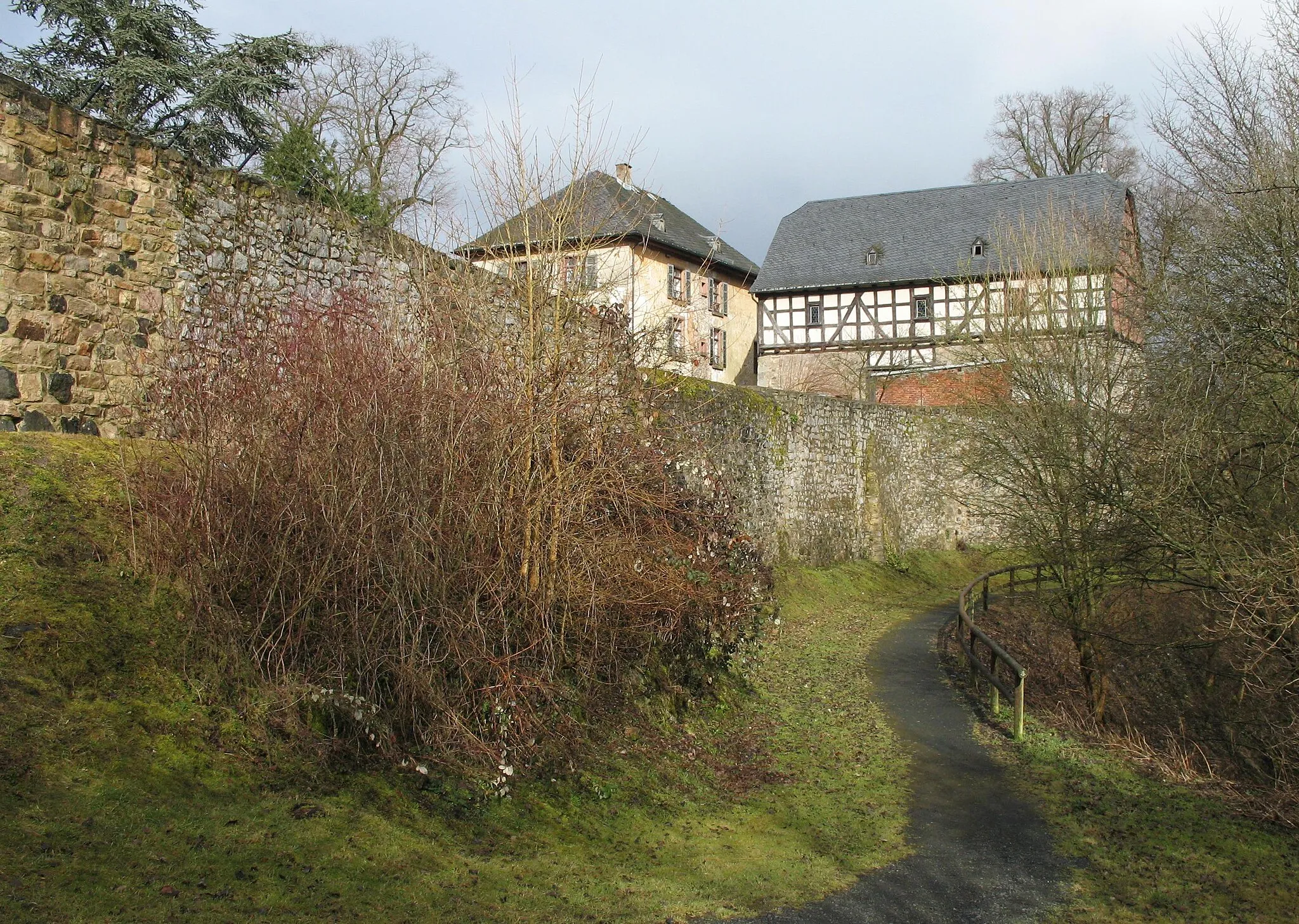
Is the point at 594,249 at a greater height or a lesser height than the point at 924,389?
lesser

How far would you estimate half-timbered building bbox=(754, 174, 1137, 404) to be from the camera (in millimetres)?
30484

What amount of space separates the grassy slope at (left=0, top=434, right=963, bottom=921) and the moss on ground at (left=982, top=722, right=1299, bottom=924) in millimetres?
1241

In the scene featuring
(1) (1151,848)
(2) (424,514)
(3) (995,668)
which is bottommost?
(1) (1151,848)

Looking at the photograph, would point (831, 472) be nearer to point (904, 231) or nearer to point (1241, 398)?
point (1241, 398)

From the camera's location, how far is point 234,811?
14.6 feet

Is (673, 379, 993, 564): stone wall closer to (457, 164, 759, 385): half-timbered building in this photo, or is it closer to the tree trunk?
(457, 164, 759, 385): half-timbered building

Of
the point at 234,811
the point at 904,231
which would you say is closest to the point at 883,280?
the point at 904,231

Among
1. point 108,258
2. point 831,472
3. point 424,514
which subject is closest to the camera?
point 424,514

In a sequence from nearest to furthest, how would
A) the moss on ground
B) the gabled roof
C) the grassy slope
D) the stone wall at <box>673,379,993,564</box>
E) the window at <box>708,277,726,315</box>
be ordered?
the grassy slope < the moss on ground < the gabled roof < the stone wall at <box>673,379,993,564</box> < the window at <box>708,277,726,315</box>

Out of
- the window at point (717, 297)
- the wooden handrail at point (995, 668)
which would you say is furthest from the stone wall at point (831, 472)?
the window at point (717, 297)

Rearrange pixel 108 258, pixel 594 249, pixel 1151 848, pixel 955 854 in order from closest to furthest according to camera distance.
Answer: pixel 955 854, pixel 1151 848, pixel 108 258, pixel 594 249

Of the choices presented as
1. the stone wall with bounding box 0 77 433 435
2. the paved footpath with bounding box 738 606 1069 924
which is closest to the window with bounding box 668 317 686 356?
the stone wall with bounding box 0 77 433 435

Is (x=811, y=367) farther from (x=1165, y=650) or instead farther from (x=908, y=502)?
(x=1165, y=650)

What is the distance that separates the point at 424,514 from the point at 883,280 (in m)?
28.7
